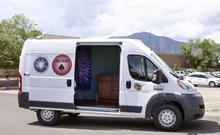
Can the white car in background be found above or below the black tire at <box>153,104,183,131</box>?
above

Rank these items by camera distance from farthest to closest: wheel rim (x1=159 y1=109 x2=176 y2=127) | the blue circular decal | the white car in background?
the white car in background → the blue circular decal → wheel rim (x1=159 y1=109 x2=176 y2=127)

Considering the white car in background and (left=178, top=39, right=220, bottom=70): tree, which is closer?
the white car in background

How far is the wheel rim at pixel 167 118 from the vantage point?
8.27 m

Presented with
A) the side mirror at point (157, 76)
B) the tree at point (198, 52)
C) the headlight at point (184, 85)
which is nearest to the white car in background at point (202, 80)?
the headlight at point (184, 85)

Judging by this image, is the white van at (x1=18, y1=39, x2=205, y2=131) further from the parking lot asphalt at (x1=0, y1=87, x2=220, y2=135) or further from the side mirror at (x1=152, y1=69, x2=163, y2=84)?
the parking lot asphalt at (x1=0, y1=87, x2=220, y2=135)

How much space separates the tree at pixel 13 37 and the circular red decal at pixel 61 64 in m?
33.3

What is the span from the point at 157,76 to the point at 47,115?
11.7ft

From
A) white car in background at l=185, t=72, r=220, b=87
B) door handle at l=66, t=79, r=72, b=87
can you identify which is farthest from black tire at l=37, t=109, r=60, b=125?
white car in background at l=185, t=72, r=220, b=87

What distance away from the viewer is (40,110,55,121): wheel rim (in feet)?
30.5

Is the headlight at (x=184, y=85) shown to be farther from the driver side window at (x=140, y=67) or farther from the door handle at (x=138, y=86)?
the door handle at (x=138, y=86)

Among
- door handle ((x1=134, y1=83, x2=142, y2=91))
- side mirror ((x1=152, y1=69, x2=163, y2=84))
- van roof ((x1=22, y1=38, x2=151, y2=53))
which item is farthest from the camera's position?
van roof ((x1=22, y1=38, x2=151, y2=53))

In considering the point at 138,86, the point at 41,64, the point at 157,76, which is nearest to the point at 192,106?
the point at 157,76

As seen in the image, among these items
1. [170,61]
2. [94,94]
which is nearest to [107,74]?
[94,94]

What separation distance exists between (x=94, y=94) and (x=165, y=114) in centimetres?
328
